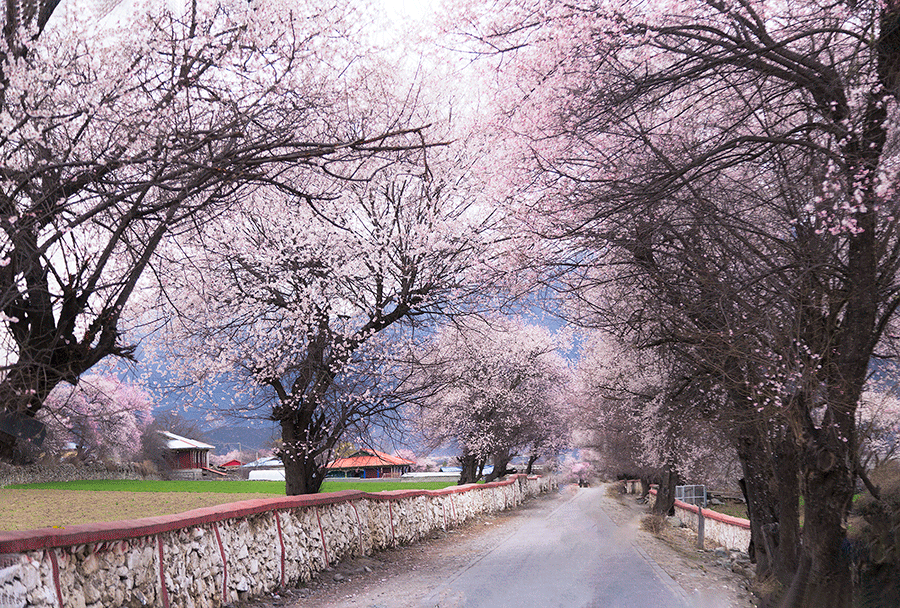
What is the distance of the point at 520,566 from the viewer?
1246 centimetres

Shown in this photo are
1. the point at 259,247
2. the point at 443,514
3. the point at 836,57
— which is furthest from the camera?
the point at 443,514

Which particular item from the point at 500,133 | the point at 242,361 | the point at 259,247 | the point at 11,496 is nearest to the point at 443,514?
the point at 242,361

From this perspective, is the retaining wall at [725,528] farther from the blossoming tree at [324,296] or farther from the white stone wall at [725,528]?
the blossoming tree at [324,296]

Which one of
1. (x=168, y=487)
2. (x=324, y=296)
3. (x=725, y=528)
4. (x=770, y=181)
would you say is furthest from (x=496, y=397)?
(x=168, y=487)

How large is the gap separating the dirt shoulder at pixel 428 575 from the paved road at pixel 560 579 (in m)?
0.31

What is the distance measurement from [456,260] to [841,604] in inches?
349

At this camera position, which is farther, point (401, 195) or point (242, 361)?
point (401, 195)

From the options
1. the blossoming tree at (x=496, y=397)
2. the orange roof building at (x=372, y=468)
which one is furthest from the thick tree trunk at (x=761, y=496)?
the orange roof building at (x=372, y=468)

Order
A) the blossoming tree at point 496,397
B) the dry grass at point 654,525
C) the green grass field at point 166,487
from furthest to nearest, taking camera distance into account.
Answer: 1. the green grass field at point 166,487
2. the blossoming tree at point 496,397
3. the dry grass at point 654,525

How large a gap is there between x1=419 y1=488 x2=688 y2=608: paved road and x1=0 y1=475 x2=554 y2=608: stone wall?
2252mm

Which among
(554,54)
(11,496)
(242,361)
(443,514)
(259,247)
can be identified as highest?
(554,54)

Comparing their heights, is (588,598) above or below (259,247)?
below

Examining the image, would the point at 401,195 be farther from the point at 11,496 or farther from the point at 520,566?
the point at 11,496

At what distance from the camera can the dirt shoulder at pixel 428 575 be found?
30.2 feet
